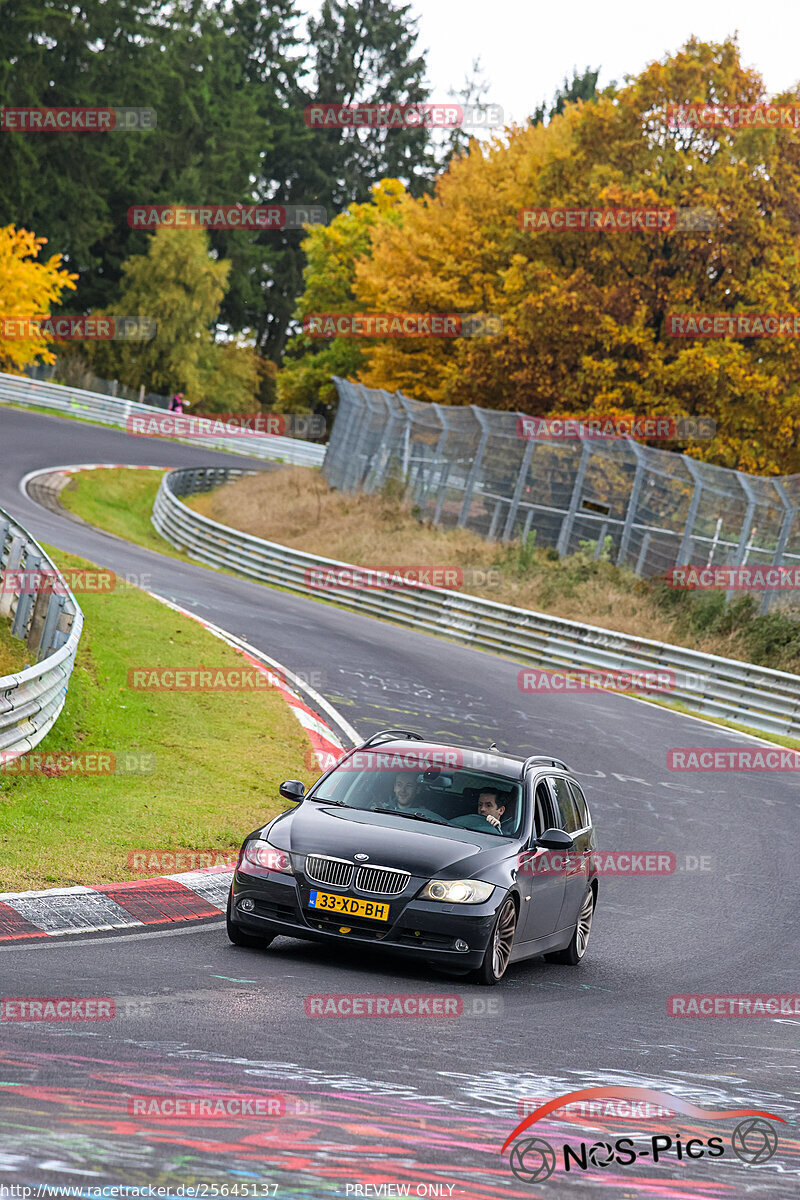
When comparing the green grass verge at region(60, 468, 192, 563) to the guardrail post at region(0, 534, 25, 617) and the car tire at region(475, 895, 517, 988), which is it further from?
the car tire at region(475, 895, 517, 988)

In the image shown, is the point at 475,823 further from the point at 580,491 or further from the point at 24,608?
the point at 580,491

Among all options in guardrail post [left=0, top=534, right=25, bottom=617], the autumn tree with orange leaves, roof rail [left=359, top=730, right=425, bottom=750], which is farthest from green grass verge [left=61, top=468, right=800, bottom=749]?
roof rail [left=359, top=730, right=425, bottom=750]

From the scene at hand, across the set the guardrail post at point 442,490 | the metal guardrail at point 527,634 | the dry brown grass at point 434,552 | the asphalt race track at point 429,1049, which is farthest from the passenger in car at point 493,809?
the guardrail post at point 442,490

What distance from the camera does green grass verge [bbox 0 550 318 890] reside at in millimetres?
10188

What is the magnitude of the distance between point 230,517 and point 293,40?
69920mm

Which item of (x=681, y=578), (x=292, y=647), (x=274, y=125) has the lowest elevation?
(x=292, y=647)

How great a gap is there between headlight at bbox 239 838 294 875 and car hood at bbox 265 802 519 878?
6cm

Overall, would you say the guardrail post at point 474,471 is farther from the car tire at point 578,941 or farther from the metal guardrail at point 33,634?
the car tire at point 578,941

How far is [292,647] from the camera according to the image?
2295 cm

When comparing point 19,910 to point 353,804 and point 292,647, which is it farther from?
point 292,647

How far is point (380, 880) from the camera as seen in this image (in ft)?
27.6

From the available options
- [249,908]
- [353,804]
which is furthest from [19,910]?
[353,804]

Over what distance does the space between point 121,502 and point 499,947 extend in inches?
1307

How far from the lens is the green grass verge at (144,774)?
33.4 ft
